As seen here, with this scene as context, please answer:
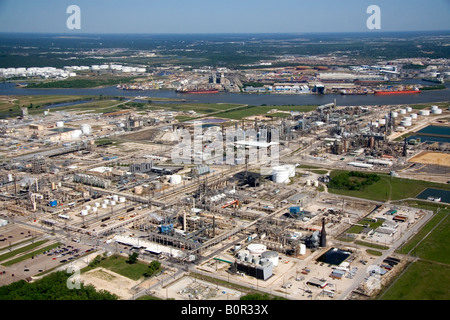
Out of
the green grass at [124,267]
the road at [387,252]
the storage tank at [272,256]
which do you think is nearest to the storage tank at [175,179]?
the green grass at [124,267]

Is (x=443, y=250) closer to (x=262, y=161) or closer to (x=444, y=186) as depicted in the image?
(x=444, y=186)

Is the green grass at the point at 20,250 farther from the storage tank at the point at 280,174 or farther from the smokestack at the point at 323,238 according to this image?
the storage tank at the point at 280,174

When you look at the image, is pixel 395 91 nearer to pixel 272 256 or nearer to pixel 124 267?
pixel 272 256

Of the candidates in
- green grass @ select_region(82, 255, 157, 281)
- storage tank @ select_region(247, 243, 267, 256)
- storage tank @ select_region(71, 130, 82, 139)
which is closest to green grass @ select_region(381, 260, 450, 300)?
storage tank @ select_region(247, 243, 267, 256)

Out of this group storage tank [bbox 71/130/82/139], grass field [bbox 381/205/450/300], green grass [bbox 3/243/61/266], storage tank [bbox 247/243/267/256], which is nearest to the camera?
grass field [bbox 381/205/450/300]

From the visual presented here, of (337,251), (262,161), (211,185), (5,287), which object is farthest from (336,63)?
(5,287)

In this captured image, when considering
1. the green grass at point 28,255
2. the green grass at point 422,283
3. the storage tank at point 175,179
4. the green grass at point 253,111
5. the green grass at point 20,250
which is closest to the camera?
the green grass at point 422,283

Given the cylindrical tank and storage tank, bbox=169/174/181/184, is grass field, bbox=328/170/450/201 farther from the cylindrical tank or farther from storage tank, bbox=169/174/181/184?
the cylindrical tank
